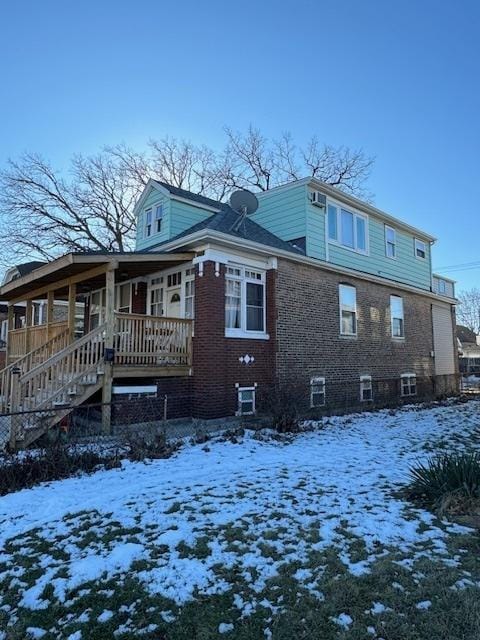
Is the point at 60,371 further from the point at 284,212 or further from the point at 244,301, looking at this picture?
the point at 284,212

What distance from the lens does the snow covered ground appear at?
10.2 ft

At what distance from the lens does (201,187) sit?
33.3 m

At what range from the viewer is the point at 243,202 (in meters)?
14.7

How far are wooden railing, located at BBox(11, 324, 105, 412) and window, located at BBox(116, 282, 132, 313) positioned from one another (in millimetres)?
4527

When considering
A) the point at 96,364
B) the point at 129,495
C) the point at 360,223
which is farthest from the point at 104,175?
the point at 129,495

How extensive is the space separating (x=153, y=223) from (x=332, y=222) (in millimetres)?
6056

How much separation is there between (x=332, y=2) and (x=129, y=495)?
41.5 feet

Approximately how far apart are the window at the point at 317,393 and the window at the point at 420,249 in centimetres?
943

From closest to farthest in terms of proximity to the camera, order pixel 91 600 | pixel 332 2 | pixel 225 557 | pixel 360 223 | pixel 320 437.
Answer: pixel 91 600
pixel 225 557
pixel 320 437
pixel 332 2
pixel 360 223

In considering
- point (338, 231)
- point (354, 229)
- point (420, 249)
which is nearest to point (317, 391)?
point (338, 231)

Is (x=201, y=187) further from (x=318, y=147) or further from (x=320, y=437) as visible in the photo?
(x=320, y=437)

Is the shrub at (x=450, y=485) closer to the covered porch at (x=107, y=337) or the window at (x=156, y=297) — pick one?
the covered porch at (x=107, y=337)

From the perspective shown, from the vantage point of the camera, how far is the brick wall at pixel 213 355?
10766 mm

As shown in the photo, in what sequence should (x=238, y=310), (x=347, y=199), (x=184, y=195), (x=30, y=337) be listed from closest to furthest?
(x=238, y=310)
(x=30, y=337)
(x=184, y=195)
(x=347, y=199)
